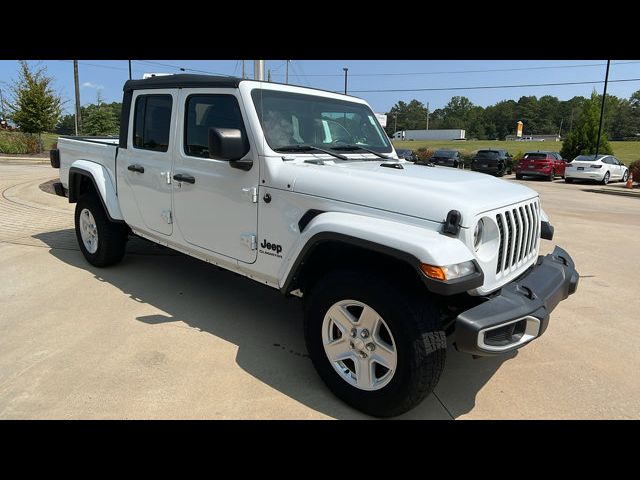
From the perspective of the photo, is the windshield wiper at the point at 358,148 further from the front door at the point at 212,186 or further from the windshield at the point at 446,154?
the windshield at the point at 446,154

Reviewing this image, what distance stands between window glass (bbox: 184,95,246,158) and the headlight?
5.79 ft

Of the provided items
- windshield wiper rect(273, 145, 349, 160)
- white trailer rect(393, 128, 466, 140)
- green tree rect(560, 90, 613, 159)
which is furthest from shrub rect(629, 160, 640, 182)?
white trailer rect(393, 128, 466, 140)

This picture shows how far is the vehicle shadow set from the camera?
305 cm

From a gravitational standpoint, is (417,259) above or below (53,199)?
above

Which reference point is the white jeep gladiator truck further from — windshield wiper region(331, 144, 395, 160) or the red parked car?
the red parked car

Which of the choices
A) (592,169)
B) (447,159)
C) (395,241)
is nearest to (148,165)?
(395,241)

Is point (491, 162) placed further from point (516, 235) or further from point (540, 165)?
point (516, 235)

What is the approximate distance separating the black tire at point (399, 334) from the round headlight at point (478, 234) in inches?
16.8

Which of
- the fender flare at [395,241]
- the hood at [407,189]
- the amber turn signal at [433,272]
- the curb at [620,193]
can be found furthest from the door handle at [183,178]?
the curb at [620,193]

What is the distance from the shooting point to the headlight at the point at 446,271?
239 cm
